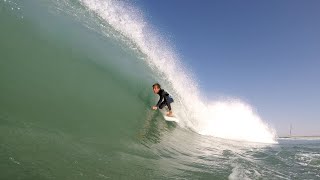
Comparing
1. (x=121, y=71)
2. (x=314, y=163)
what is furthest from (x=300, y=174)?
(x=121, y=71)

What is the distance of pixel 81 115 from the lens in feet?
22.0

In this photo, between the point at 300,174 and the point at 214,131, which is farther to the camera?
→ the point at 214,131

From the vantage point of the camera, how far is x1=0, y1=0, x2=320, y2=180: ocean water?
4400 mm

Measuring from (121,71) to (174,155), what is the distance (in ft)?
21.9

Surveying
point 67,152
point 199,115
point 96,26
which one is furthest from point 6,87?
point 199,115

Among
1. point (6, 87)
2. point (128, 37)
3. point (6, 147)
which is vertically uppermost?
point (128, 37)

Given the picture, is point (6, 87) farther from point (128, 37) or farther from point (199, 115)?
point (199, 115)

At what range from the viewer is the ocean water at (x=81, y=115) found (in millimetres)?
4400

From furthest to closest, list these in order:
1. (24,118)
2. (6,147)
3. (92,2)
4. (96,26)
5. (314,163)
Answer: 1. (92,2)
2. (96,26)
3. (314,163)
4. (24,118)
5. (6,147)

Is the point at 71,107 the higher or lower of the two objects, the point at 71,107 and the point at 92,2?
the lower

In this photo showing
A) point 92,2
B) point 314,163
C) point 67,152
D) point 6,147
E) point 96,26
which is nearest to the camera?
point 6,147

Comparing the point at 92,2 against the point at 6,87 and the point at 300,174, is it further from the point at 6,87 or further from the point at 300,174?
the point at 300,174

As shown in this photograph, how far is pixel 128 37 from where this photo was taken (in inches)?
666

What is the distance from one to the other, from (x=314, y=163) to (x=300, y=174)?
1926mm
